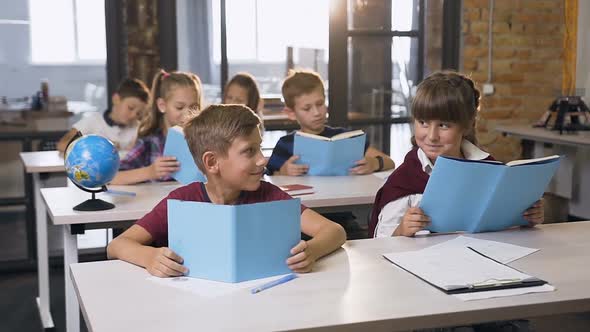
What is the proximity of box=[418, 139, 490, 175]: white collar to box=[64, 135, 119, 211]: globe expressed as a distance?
3.28 feet

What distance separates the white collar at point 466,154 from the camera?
234 cm

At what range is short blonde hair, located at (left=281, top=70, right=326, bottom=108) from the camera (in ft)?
11.3

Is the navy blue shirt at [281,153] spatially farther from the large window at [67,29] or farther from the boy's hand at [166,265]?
the boy's hand at [166,265]

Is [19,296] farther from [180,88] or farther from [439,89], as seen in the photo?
[439,89]

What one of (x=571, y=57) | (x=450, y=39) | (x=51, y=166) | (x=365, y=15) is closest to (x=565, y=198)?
(x=571, y=57)

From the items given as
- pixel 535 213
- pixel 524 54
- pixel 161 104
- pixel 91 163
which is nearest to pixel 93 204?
pixel 91 163

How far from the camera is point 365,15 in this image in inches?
185

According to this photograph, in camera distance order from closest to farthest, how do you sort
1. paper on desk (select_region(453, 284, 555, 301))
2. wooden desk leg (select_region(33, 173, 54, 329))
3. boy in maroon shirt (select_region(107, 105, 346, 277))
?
paper on desk (select_region(453, 284, 555, 301))
boy in maroon shirt (select_region(107, 105, 346, 277))
wooden desk leg (select_region(33, 173, 54, 329))

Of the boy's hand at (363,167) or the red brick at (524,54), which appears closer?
the boy's hand at (363,167)

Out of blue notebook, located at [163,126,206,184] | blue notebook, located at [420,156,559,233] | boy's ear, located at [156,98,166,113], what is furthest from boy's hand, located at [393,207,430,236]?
boy's ear, located at [156,98,166,113]

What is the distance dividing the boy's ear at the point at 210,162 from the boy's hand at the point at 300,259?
312 millimetres

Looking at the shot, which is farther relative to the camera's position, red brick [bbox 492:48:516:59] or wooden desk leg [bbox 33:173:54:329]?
red brick [bbox 492:48:516:59]

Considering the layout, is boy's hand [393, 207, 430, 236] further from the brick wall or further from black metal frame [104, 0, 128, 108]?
the brick wall

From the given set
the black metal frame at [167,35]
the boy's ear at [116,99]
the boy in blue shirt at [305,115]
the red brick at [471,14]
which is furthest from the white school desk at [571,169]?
the boy's ear at [116,99]
